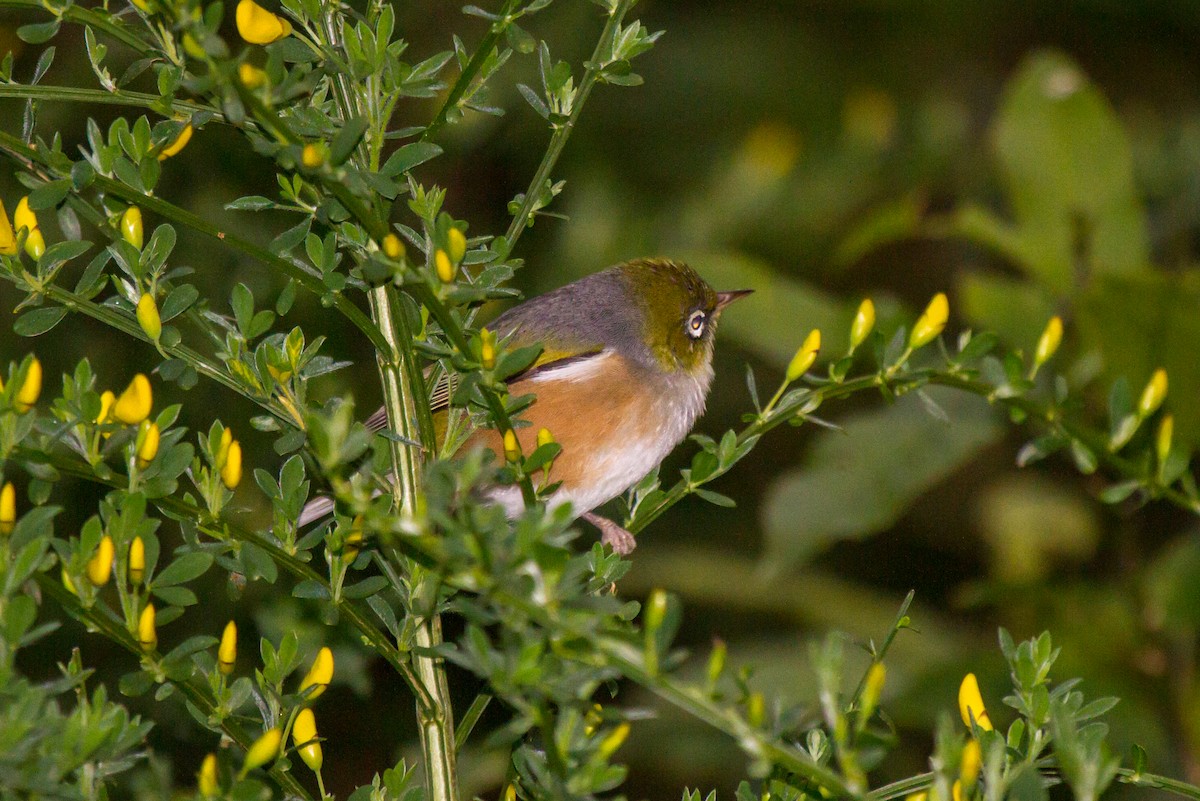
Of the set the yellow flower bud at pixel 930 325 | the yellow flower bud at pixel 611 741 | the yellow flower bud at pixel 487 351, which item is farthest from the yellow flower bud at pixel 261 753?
the yellow flower bud at pixel 930 325

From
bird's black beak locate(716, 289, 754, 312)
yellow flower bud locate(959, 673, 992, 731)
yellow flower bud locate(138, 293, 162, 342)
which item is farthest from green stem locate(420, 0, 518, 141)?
bird's black beak locate(716, 289, 754, 312)

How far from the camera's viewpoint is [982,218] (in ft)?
10.3

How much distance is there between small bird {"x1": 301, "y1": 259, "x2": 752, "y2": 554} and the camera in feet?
9.02

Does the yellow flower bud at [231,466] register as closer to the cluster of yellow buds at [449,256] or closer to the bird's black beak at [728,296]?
the cluster of yellow buds at [449,256]

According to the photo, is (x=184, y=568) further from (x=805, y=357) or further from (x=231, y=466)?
(x=805, y=357)

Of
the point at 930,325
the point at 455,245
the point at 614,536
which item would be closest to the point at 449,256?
the point at 455,245

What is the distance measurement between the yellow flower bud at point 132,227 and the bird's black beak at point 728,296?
1.91m

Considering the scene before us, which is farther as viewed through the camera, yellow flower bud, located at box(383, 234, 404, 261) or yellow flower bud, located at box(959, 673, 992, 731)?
yellow flower bud, located at box(959, 673, 992, 731)

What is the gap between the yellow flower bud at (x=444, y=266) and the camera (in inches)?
49.1

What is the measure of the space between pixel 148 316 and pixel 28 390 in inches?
6.7

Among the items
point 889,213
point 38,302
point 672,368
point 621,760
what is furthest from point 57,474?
point 621,760

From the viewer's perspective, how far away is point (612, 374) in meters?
2.89

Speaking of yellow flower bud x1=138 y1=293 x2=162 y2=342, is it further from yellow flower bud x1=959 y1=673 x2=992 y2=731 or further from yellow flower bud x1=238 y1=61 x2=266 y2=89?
yellow flower bud x1=959 y1=673 x2=992 y2=731

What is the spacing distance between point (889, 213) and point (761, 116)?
2.07 metres
